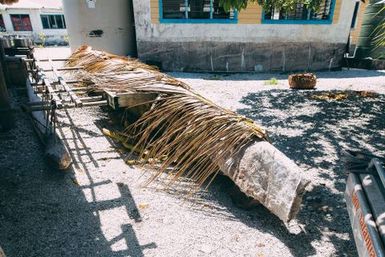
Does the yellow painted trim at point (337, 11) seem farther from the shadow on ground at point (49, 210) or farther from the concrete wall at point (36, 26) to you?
the concrete wall at point (36, 26)

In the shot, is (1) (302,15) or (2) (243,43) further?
(1) (302,15)

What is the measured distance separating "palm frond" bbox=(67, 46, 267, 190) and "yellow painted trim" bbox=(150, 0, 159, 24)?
8297 mm

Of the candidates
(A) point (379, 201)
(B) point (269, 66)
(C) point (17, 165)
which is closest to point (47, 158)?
(C) point (17, 165)

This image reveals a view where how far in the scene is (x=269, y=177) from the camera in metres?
3.35

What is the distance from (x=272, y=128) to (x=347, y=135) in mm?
1683

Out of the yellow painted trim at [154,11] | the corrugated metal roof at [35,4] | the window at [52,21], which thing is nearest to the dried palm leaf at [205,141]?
the yellow painted trim at [154,11]

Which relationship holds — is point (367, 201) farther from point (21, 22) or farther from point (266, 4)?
point (21, 22)

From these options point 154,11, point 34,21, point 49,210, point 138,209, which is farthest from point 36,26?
point 138,209

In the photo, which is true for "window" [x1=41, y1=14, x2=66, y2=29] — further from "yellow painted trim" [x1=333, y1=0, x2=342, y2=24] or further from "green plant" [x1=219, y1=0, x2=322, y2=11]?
"green plant" [x1=219, y1=0, x2=322, y2=11]

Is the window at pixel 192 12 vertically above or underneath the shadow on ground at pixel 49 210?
above

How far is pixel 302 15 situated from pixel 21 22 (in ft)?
89.7

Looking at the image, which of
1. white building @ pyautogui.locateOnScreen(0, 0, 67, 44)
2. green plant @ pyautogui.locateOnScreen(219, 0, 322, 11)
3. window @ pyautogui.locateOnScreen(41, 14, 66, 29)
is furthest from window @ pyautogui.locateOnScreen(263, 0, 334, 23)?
Answer: window @ pyautogui.locateOnScreen(41, 14, 66, 29)

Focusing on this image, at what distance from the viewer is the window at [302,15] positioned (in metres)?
13.4

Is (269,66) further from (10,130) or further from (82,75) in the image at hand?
(10,130)
